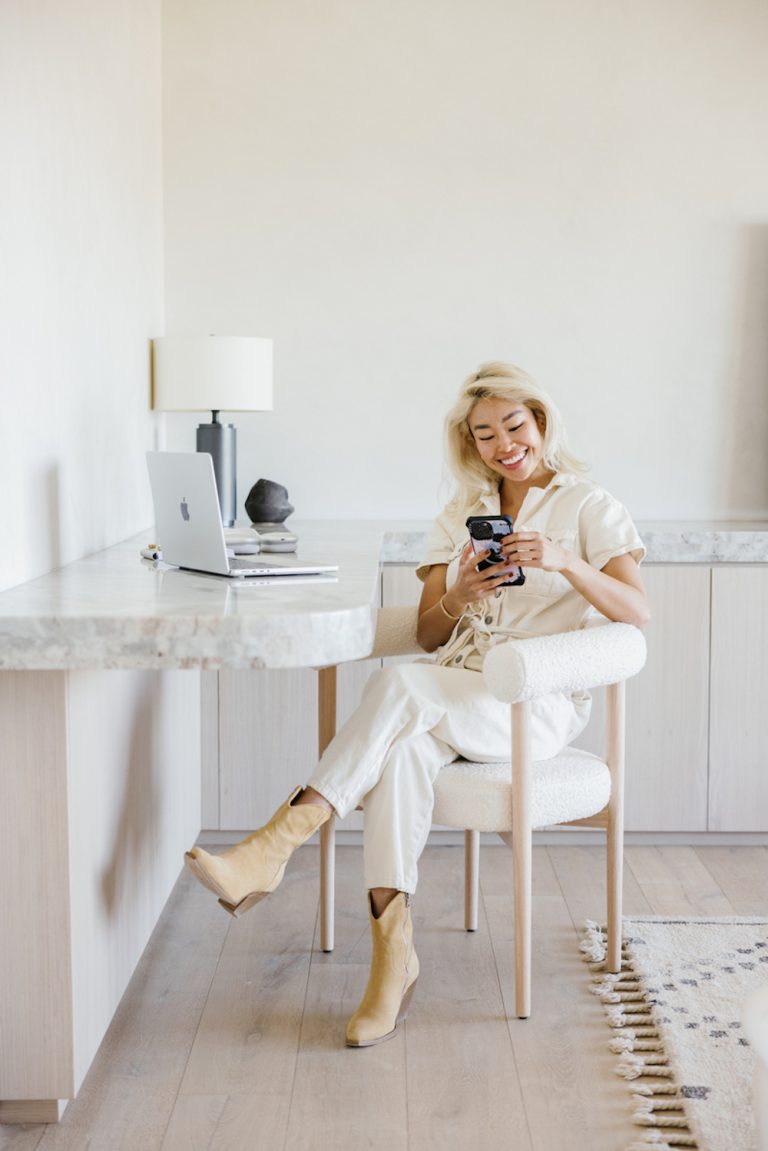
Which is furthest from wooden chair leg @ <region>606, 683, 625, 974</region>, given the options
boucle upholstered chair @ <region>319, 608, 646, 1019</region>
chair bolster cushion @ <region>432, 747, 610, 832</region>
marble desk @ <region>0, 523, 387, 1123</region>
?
marble desk @ <region>0, 523, 387, 1123</region>

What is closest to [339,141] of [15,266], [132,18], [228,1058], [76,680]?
[132,18]

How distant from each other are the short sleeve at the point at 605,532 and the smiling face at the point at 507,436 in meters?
0.16

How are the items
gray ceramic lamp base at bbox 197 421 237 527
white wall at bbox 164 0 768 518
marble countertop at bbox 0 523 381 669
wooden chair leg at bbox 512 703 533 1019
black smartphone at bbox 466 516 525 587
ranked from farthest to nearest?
1. white wall at bbox 164 0 768 518
2. gray ceramic lamp base at bbox 197 421 237 527
3. black smartphone at bbox 466 516 525 587
4. wooden chair leg at bbox 512 703 533 1019
5. marble countertop at bbox 0 523 381 669

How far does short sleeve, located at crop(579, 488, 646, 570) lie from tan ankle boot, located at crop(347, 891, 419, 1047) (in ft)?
2.47

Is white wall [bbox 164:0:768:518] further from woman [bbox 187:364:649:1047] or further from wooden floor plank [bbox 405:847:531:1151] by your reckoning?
wooden floor plank [bbox 405:847:531:1151]

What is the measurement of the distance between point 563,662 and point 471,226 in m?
1.84

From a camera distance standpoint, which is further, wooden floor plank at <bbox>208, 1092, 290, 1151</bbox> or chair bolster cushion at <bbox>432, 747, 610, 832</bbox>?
chair bolster cushion at <bbox>432, 747, 610, 832</bbox>

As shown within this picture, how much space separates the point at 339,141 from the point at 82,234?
4.11 feet

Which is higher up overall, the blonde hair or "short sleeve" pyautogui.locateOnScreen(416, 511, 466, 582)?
the blonde hair

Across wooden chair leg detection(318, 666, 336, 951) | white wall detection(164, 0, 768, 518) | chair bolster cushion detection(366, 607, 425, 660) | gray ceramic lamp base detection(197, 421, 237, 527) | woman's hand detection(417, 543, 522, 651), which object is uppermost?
white wall detection(164, 0, 768, 518)

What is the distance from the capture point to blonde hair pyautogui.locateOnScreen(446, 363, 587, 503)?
2395 millimetres

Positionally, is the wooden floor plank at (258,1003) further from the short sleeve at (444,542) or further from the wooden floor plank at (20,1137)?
the short sleeve at (444,542)

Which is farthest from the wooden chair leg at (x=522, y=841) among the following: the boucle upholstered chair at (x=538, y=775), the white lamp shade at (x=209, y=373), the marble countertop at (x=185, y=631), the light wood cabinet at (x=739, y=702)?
the white lamp shade at (x=209, y=373)

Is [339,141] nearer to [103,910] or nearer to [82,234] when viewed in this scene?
[82,234]
